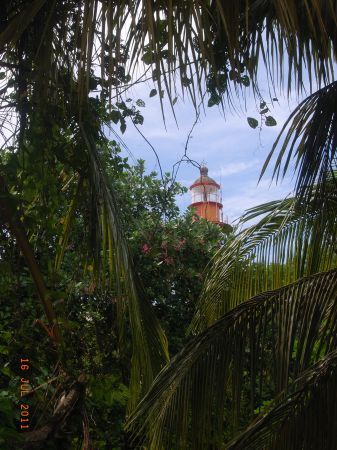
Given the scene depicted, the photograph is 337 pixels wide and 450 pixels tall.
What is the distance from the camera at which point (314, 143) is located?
228 centimetres

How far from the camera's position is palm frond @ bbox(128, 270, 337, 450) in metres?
2.22

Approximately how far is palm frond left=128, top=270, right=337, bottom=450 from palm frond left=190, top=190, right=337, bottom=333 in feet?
1.81

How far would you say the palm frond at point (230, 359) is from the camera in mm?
2217

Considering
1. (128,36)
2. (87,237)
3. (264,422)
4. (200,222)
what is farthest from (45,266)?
(200,222)

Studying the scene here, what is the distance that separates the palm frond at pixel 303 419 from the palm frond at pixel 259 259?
1014 mm

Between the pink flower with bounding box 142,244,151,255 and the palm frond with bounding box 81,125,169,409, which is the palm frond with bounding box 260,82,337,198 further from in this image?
the pink flower with bounding box 142,244,151,255

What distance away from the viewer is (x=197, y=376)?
233 centimetres

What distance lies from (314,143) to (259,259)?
1.05 m

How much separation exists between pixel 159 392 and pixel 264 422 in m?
0.61

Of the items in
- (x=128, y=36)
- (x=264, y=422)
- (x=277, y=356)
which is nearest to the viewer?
(x=128, y=36)

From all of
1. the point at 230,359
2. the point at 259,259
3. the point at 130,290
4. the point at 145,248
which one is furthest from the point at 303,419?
the point at 145,248

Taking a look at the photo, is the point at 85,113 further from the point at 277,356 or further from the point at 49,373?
the point at 49,373
